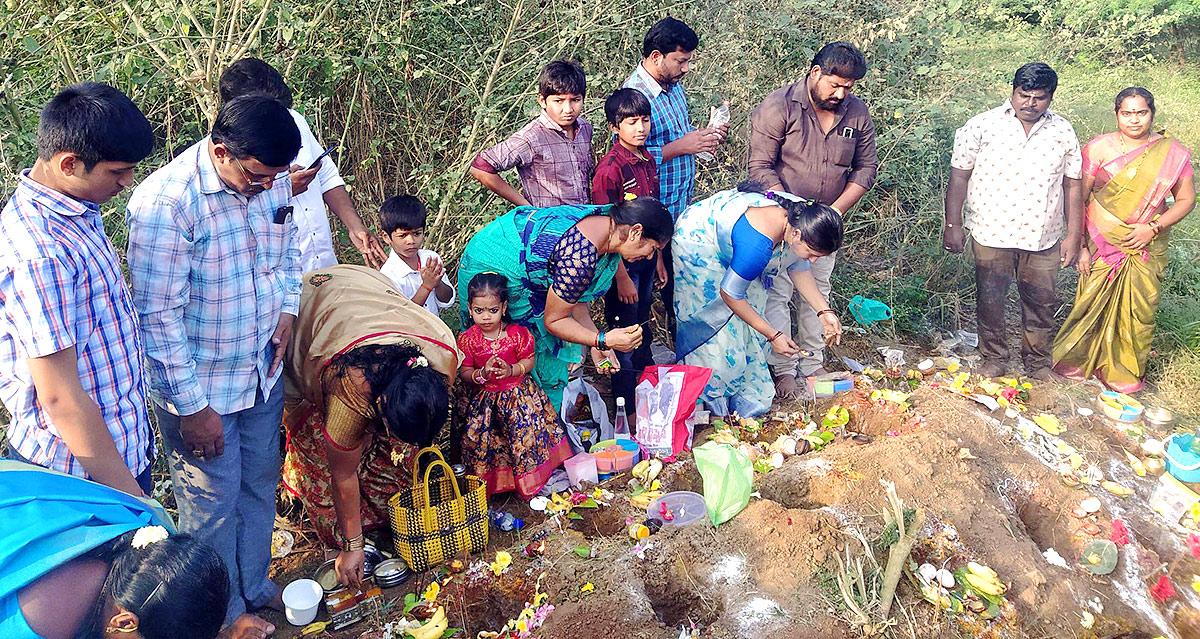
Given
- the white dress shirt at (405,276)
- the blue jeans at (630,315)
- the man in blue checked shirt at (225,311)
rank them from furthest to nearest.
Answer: the blue jeans at (630,315) < the white dress shirt at (405,276) < the man in blue checked shirt at (225,311)

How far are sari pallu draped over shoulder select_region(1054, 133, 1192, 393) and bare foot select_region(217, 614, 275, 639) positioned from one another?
182 inches

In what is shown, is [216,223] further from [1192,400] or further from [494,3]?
[1192,400]

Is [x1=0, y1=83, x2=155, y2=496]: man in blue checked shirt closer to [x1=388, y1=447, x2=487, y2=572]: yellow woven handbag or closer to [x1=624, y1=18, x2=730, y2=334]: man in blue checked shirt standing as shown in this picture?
[x1=388, y1=447, x2=487, y2=572]: yellow woven handbag

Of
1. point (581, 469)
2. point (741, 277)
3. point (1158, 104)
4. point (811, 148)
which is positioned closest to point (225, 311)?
point (581, 469)

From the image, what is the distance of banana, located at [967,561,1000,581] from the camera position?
313 centimetres

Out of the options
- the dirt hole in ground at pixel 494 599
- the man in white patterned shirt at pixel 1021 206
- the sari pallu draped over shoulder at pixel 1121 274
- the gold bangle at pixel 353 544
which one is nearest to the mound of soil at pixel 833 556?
the dirt hole in ground at pixel 494 599

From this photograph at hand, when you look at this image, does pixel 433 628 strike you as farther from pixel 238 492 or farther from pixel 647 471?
pixel 647 471

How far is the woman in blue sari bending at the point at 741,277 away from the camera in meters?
3.80

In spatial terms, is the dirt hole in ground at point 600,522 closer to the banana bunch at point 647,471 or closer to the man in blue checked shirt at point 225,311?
the banana bunch at point 647,471

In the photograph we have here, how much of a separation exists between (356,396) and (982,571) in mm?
2460

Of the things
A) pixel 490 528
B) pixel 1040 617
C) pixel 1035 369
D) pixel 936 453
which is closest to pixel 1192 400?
pixel 1035 369

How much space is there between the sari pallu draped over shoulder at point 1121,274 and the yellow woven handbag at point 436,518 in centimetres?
380

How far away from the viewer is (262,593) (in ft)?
10.0

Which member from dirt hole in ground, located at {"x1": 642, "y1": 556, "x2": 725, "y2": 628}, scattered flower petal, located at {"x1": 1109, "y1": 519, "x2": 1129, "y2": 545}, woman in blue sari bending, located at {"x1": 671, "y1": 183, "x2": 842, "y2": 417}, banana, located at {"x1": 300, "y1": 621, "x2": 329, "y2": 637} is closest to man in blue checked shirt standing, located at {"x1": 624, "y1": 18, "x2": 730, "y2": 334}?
woman in blue sari bending, located at {"x1": 671, "y1": 183, "x2": 842, "y2": 417}
